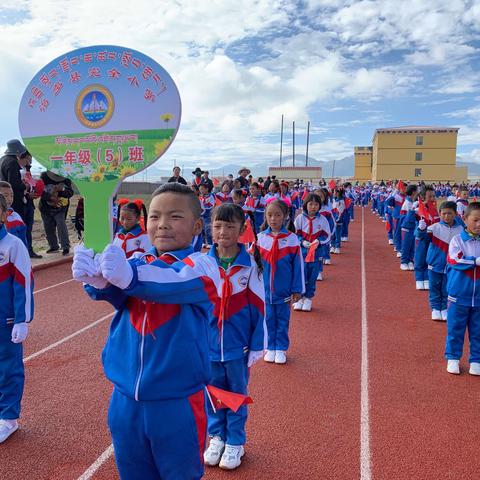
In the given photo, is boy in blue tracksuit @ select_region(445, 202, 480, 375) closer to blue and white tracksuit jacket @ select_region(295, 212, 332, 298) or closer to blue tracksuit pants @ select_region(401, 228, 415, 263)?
blue and white tracksuit jacket @ select_region(295, 212, 332, 298)

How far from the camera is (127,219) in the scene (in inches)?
221

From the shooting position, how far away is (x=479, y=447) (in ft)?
10.8

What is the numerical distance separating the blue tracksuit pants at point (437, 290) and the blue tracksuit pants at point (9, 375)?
5095mm

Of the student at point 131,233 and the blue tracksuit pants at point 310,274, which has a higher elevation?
the student at point 131,233

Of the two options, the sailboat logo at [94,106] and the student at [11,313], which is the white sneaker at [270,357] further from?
the sailboat logo at [94,106]

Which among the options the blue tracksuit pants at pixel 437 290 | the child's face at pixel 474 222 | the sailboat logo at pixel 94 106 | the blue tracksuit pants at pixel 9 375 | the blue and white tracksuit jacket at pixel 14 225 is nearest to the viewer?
the sailboat logo at pixel 94 106

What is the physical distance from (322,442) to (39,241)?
38.5ft

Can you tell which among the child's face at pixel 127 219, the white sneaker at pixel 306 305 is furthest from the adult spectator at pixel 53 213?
the white sneaker at pixel 306 305

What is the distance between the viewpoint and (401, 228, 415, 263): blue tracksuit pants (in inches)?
376

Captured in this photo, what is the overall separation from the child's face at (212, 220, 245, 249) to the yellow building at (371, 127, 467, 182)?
5648 centimetres

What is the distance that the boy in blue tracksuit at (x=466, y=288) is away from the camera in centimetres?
429

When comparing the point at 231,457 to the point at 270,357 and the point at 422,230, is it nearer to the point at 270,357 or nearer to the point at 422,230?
the point at 270,357

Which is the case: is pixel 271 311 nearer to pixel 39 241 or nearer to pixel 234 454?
pixel 234 454

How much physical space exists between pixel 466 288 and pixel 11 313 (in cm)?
392
